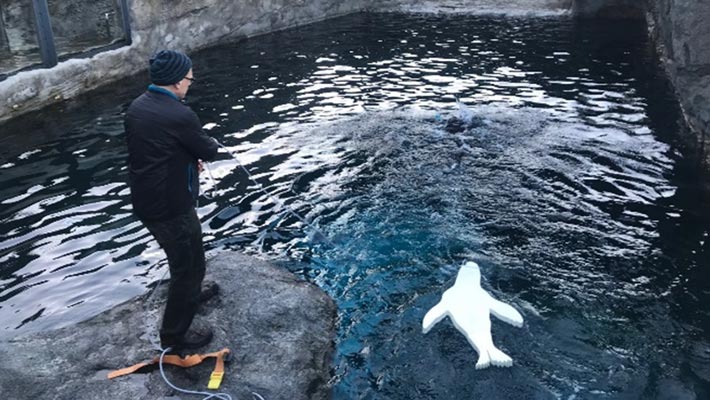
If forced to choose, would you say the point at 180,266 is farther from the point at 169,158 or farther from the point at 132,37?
the point at 132,37

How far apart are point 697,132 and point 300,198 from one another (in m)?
6.35

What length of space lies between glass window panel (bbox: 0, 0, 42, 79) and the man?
935 centimetres

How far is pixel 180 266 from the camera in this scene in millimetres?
4727

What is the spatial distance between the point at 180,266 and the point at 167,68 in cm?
150

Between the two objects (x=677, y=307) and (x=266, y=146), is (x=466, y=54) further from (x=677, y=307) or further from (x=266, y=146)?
(x=677, y=307)

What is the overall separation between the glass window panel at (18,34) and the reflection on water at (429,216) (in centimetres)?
146

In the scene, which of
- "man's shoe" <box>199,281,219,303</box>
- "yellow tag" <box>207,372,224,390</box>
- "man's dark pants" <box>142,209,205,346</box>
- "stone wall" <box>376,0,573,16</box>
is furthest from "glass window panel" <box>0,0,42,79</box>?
"stone wall" <box>376,0,573,16</box>

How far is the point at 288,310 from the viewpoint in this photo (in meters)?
5.92

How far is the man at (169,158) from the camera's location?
14.3 feet

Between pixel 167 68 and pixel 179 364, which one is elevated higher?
pixel 167 68

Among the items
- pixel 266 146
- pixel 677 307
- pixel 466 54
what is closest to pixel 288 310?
pixel 677 307

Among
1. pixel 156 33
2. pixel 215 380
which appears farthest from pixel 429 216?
pixel 156 33

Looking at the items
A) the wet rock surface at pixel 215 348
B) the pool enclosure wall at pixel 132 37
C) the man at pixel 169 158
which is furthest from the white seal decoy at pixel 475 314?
the pool enclosure wall at pixel 132 37

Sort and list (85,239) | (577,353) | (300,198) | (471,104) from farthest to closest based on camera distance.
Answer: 1. (471,104)
2. (300,198)
3. (85,239)
4. (577,353)
